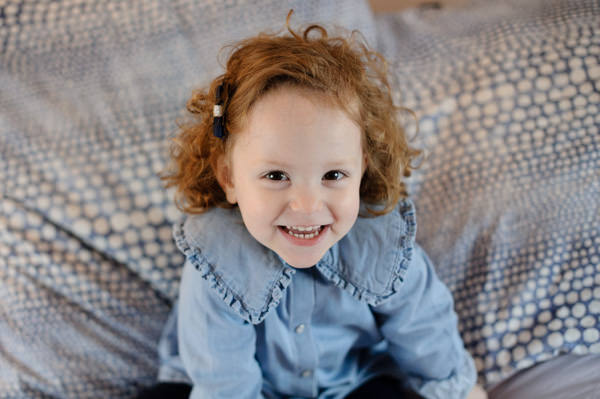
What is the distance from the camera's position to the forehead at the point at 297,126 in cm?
59

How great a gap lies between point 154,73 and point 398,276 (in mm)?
664

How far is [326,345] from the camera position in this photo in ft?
2.74

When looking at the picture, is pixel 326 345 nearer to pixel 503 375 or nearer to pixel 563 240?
pixel 503 375

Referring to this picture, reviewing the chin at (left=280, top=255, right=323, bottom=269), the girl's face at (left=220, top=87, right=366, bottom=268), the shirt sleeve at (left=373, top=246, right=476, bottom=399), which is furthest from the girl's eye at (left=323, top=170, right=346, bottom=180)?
the shirt sleeve at (left=373, top=246, right=476, bottom=399)

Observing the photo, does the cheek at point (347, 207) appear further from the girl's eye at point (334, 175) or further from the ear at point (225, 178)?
the ear at point (225, 178)

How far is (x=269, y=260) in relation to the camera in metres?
0.71

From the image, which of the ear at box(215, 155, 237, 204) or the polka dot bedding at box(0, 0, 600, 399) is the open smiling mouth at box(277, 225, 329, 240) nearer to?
the ear at box(215, 155, 237, 204)

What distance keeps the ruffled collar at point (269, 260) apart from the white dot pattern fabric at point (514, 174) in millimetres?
266

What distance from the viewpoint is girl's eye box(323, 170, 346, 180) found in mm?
633

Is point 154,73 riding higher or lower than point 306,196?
higher

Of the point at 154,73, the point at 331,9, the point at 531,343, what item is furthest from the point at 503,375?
the point at 154,73

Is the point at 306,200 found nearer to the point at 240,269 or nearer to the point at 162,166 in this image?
the point at 240,269

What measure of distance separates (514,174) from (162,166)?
0.71 meters

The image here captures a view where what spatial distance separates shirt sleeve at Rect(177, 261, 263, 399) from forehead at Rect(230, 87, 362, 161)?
255 mm
